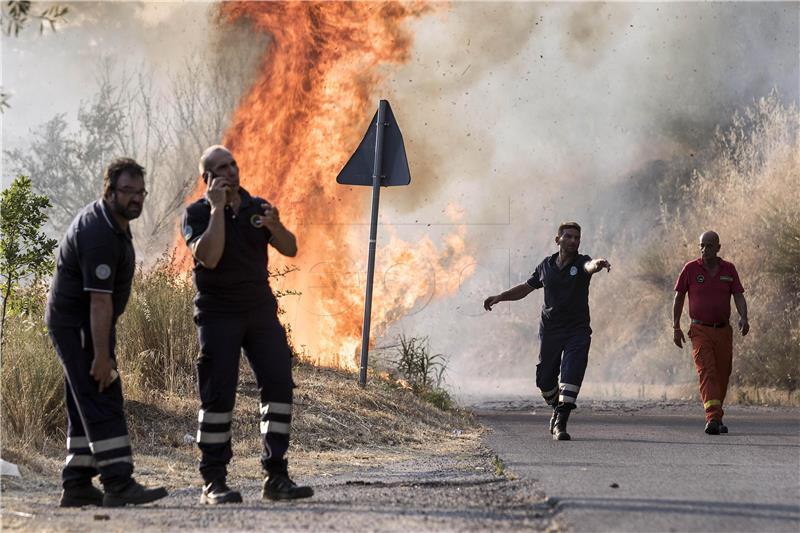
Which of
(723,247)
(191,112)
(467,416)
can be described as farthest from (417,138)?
(467,416)

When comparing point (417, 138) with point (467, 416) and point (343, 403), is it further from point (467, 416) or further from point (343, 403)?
point (343, 403)

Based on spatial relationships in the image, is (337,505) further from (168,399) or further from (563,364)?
(563,364)

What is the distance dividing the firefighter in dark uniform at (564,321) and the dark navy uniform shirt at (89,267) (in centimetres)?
500

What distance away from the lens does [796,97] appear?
88.1 ft

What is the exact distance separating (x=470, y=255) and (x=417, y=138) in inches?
240

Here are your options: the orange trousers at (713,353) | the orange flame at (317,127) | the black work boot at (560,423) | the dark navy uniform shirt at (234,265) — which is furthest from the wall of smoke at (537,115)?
the dark navy uniform shirt at (234,265)

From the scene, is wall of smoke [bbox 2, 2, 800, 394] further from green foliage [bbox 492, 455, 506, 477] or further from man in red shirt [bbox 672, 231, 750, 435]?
green foliage [bbox 492, 455, 506, 477]

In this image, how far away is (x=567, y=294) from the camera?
36.8 feet

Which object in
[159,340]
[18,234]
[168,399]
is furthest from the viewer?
[18,234]

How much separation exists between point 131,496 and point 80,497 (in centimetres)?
36

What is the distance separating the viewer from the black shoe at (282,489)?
6.82 metres

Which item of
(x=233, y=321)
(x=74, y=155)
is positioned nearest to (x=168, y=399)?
(x=233, y=321)

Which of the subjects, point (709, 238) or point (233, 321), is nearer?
point (233, 321)

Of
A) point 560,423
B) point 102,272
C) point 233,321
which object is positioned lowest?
point 560,423
